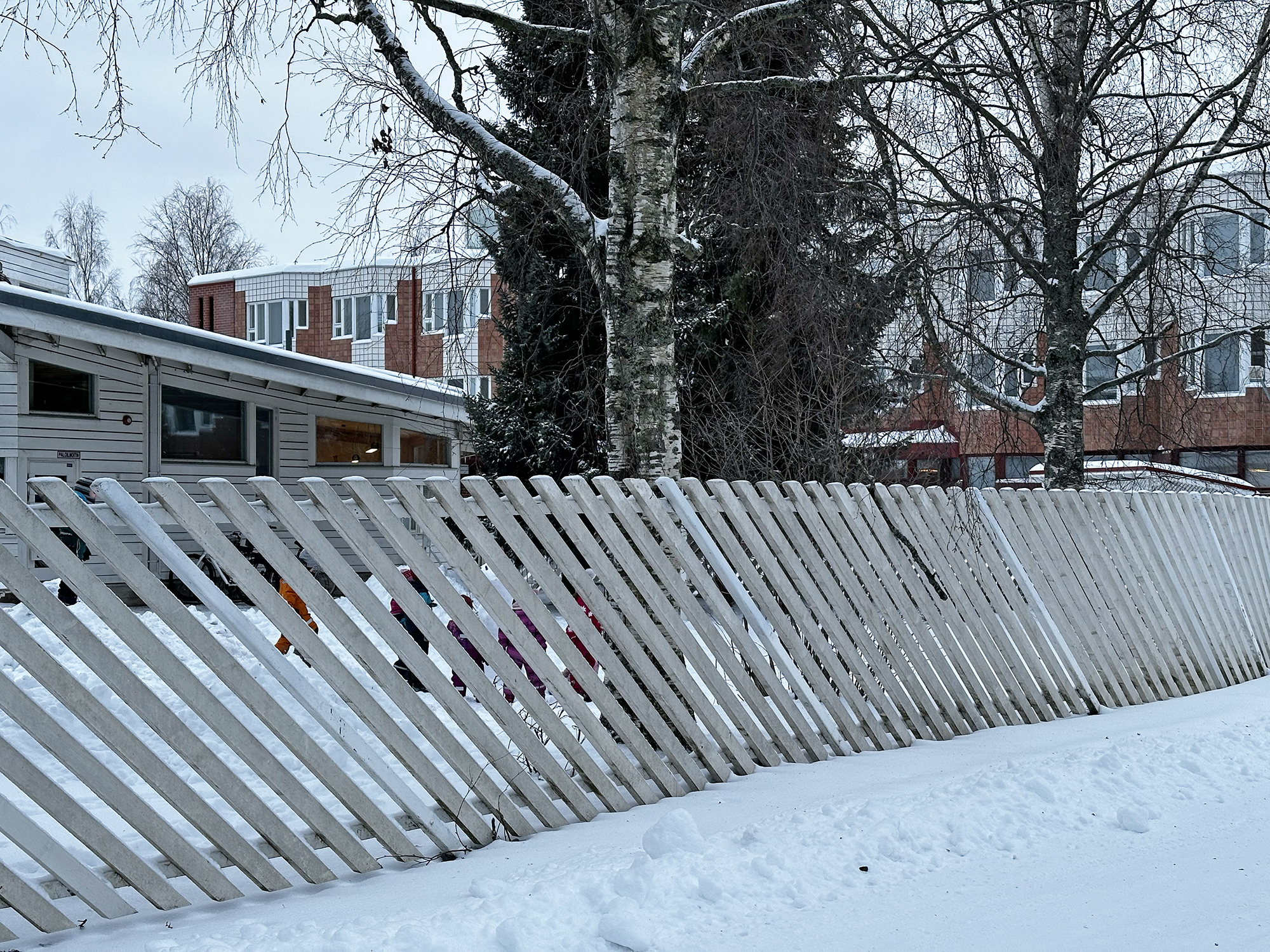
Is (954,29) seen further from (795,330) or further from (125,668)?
(125,668)

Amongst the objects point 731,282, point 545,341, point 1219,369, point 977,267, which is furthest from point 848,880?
point 1219,369

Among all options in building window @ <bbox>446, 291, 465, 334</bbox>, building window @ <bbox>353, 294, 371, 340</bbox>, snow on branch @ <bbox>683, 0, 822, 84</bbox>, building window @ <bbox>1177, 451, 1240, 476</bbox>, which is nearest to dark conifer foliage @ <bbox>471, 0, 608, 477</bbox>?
building window @ <bbox>446, 291, 465, 334</bbox>

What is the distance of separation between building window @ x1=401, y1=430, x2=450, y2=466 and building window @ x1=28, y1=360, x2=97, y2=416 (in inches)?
202

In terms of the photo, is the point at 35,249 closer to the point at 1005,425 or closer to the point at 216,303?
the point at 1005,425

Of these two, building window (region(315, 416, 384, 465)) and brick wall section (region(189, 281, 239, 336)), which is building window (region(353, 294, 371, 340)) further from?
building window (region(315, 416, 384, 465))

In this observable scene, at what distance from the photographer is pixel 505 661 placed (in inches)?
149

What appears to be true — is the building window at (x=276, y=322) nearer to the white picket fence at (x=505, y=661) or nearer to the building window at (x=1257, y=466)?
the building window at (x=1257, y=466)

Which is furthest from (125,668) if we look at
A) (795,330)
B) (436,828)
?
(795,330)

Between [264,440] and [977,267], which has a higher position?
[977,267]

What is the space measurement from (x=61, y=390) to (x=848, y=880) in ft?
41.1

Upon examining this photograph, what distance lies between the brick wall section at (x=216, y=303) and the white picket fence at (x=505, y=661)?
36.4m

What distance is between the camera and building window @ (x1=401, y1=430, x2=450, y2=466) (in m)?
17.4

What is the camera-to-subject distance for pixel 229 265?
47031mm

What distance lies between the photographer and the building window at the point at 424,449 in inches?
683
